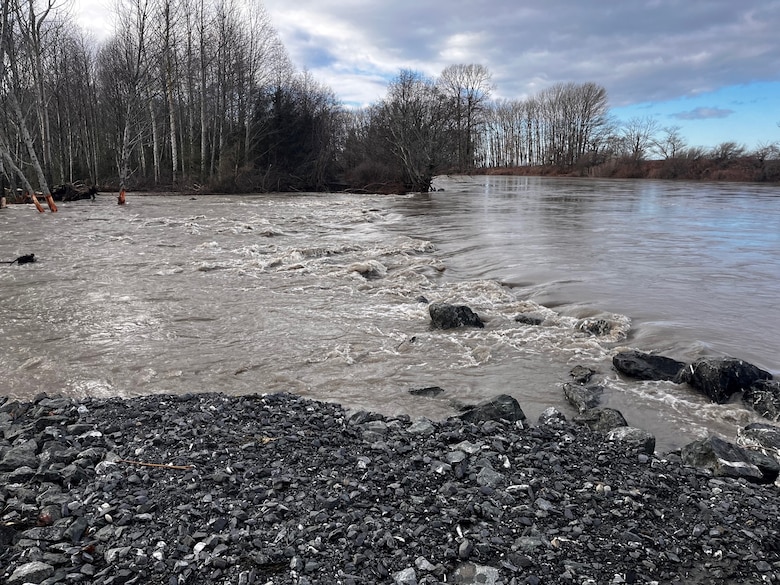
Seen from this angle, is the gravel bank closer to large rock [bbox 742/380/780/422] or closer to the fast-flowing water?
the fast-flowing water

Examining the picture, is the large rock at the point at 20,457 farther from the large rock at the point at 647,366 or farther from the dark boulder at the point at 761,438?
the large rock at the point at 647,366

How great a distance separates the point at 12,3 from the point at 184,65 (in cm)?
1619

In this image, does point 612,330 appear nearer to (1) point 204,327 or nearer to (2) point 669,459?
(2) point 669,459

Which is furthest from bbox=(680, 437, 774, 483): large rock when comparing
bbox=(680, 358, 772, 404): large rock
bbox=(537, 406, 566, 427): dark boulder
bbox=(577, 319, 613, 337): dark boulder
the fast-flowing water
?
bbox=(577, 319, 613, 337): dark boulder

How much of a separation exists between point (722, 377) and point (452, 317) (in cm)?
356

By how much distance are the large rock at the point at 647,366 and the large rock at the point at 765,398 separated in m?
0.70

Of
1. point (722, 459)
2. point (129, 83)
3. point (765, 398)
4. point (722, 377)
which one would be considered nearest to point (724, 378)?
point (722, 377)

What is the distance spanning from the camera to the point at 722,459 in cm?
376

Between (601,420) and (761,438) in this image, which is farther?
(601,420)

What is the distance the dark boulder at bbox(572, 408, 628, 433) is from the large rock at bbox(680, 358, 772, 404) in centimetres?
154

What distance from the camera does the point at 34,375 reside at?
5797 millimetres

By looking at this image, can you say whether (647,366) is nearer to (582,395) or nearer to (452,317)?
(582,395)

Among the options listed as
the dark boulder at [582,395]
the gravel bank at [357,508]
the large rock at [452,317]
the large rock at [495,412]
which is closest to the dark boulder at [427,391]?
the large rock at [495,412]

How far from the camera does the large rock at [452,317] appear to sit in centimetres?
776
